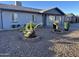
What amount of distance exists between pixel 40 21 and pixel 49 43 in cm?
89

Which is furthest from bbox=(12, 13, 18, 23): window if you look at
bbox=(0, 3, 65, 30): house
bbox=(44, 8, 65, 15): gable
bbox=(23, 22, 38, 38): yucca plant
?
bbox=(44, 8, 65, 15): gable

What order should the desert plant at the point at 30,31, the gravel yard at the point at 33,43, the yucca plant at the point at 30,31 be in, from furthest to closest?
the yucca plant at the point at 30,31 → the desert plant at the point at 30,31 → the gravel yard at the point at 33,43

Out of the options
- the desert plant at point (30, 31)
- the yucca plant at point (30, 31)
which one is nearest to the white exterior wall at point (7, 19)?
the desert plant at point (30, 31)

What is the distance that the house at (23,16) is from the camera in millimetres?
5633

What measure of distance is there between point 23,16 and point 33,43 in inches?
42.6

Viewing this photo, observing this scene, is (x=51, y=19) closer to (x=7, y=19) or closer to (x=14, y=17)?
(x=14, y=17)

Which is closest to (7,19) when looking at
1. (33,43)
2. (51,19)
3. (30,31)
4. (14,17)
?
(14,17)

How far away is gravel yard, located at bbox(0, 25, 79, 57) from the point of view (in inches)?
204

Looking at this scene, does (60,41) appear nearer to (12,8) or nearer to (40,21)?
(40,21)

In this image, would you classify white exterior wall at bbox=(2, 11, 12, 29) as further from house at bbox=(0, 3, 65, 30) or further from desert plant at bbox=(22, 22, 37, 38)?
desert plant at bbox=(22, 22, 37, 38)

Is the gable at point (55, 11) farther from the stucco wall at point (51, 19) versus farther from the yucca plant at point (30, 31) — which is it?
the yucca plant at point (30, 31)

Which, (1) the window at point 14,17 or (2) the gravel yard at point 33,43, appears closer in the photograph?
(2) the gravel yard at point 33,43

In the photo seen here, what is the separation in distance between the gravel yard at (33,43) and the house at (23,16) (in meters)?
0.32

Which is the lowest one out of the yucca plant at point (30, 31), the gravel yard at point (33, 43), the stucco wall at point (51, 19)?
the gravel yard at point (33, 43)
